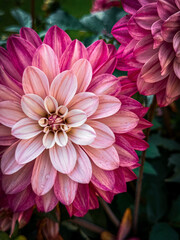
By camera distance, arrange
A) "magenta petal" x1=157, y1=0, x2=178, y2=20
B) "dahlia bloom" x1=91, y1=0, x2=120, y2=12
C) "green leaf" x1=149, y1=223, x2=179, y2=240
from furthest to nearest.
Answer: "dahlia bloom" x1=91, y1=0, x2=120, y2=12 → "green leaf" x1=149, y1=223, x2=179, y2=240 → "magenta petal" x1=157, y1=0, x2=178, y2=20

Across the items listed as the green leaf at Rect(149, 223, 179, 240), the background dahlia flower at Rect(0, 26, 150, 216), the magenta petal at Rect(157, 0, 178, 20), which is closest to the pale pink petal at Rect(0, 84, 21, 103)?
the background dahlia flower at Rect(0, 26, 150, 216)

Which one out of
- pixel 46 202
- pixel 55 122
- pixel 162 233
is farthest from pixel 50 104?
pixel 162 233

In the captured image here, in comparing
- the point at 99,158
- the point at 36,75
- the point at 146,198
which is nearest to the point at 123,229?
the point at 146,198

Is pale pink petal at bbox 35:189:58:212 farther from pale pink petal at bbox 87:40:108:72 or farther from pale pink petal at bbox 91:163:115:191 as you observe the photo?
pale pink petal at bbox 87:40:108:72

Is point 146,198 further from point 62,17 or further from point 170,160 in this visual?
point 62,17

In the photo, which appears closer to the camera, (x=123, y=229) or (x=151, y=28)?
(x=151, y=28)

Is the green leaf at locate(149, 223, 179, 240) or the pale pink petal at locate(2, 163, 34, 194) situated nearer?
the pale pink petal at locate(2, 163, 34, 194)
